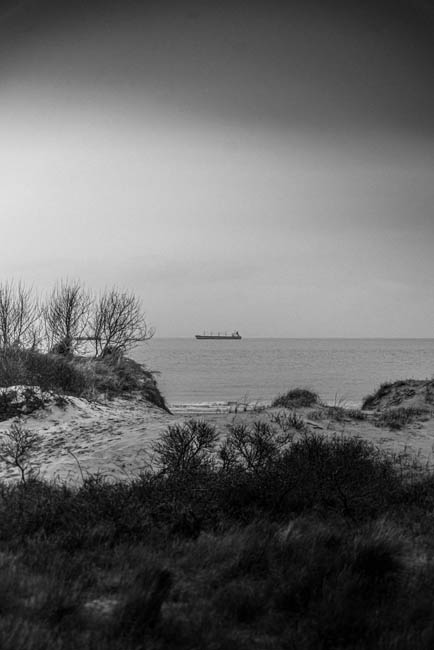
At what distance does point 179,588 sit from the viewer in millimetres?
3066

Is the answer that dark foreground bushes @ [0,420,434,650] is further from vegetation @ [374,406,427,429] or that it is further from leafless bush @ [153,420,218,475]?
vegetation @ [374,406,427,429]

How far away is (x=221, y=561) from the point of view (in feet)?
11.5

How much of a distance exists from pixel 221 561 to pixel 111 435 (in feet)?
17.7

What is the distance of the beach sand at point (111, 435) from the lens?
6616 mm

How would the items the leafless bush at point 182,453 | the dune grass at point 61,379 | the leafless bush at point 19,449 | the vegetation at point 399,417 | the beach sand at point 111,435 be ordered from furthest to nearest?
the dune grass at point 61,379 → the vegetation at point 399,417 → the beach sand at point 111,435 → the leafless bush at point 19,449 → the leafless bush at point 182,453

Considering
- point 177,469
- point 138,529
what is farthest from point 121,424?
point 138,529

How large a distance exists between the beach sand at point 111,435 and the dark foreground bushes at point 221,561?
138 centimetres

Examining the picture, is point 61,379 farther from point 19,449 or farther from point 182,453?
point 182,453

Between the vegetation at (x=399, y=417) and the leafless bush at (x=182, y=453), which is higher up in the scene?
the leafless bush at (x=182, y=453)

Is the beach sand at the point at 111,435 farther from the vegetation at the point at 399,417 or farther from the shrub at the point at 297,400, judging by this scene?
the shrub at the point at 297,400

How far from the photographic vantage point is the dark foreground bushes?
2605mm

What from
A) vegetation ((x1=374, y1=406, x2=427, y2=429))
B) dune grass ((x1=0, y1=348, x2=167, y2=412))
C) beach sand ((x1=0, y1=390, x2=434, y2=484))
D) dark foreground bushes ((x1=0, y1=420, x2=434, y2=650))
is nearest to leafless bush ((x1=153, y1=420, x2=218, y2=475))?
dark foreground bushes ((x1=0, y1=420, x2=434, y2=650))

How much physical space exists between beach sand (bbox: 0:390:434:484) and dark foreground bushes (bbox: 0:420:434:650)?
138 cm

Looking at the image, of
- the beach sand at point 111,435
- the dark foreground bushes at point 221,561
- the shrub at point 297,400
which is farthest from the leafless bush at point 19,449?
the shrub at point 297,400
